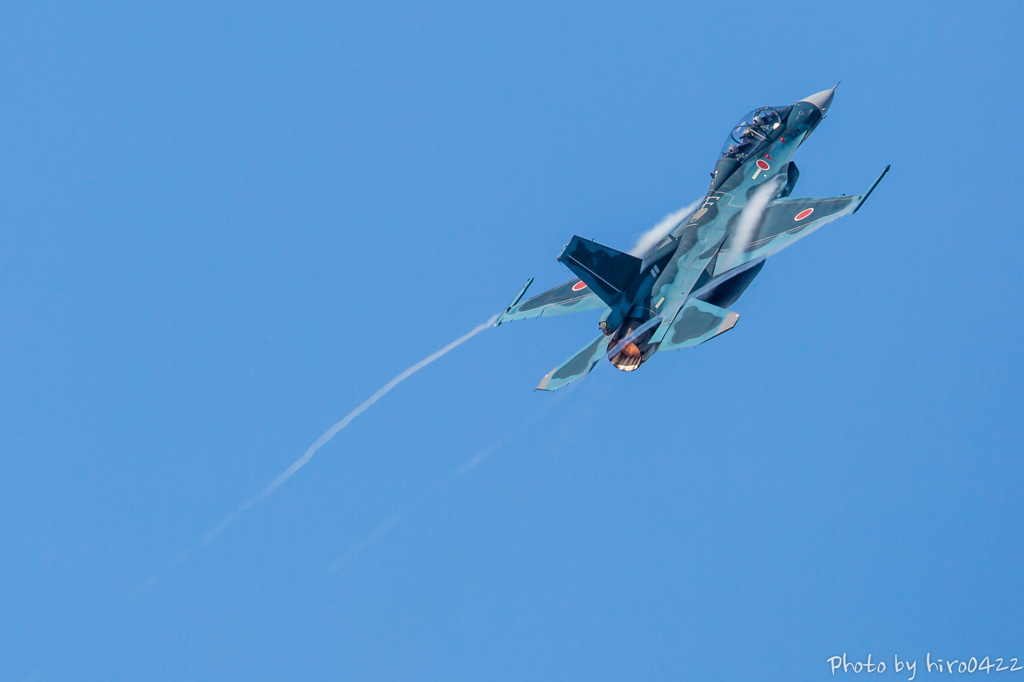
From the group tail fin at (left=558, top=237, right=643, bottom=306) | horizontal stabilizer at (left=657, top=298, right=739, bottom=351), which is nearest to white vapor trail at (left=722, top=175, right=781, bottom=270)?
tail fin at (left=558, top=237, right=643, bottom=306)

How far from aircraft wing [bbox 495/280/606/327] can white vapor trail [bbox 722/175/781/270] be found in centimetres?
328

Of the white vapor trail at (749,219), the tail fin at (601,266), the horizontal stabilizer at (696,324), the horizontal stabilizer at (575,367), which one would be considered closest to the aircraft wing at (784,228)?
the white vapor trail at (749,219)

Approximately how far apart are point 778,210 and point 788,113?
4.25 metres

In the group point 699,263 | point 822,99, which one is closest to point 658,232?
point 699,263

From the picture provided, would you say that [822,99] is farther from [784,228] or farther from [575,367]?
[575,367]

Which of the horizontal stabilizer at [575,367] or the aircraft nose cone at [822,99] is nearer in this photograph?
the horizontal stabilizer at [575,367]

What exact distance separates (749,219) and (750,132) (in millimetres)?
3267

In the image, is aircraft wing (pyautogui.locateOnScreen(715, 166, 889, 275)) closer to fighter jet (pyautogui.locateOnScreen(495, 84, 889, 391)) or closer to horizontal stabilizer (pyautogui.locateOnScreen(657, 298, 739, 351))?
fighter jet (pyautogui.locateOnScreen(495, 84, 889, 391))

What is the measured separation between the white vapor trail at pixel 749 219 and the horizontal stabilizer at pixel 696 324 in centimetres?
265

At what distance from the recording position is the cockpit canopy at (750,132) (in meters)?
29.2

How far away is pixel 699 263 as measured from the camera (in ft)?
85.6

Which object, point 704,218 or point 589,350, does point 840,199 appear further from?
point 589,350

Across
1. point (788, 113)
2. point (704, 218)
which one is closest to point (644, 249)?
point (704, 218)

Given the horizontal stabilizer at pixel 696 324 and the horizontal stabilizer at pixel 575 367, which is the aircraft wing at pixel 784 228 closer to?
the horizontal stabilizer at pixel 696 324
